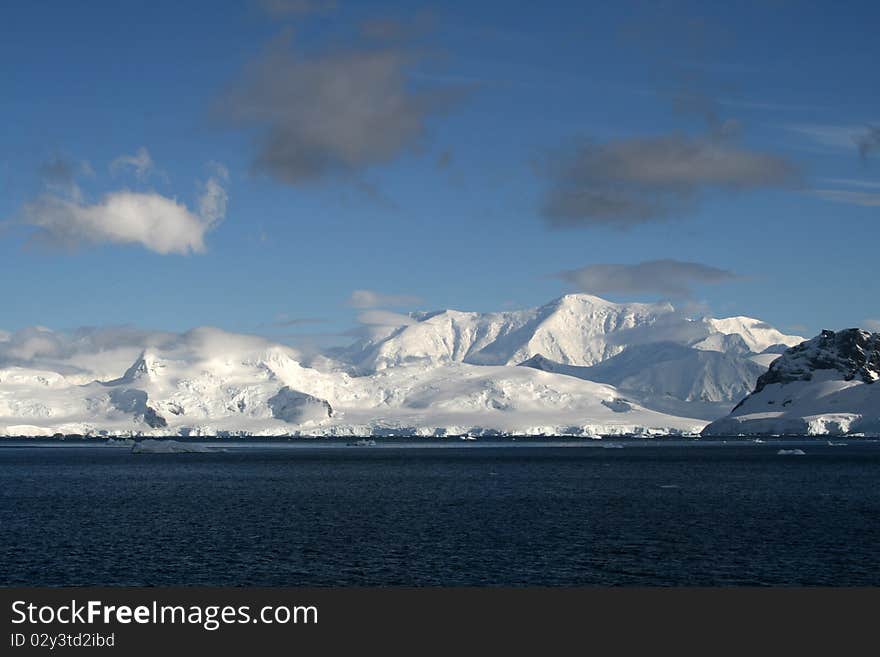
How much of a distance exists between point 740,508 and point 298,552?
168ft

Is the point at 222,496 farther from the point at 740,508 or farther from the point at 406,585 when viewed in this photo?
the point at 406,585

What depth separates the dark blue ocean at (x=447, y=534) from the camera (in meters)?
64.6

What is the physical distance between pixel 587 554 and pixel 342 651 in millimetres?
32972

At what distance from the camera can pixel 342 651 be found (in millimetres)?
42719

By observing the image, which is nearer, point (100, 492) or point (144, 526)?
point (144, 526)

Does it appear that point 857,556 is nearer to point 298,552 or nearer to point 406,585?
point 406,585

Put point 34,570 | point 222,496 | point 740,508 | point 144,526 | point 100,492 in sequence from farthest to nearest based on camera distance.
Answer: point 100,492 → point 222,496 → point 740,508 → point 144,526 → point 34,570

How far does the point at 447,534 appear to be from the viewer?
275ft

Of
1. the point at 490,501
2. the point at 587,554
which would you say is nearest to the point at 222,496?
the point at 490,501

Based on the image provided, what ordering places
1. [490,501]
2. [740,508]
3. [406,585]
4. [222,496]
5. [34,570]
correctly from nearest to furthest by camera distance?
[406,585], [34,570], [740,508], [490,501], [222,496]

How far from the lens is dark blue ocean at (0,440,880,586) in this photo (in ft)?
212

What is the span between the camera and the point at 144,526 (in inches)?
3610

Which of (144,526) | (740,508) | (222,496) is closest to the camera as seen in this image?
(144,526)

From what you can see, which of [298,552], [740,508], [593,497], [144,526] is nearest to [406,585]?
[298,552]
